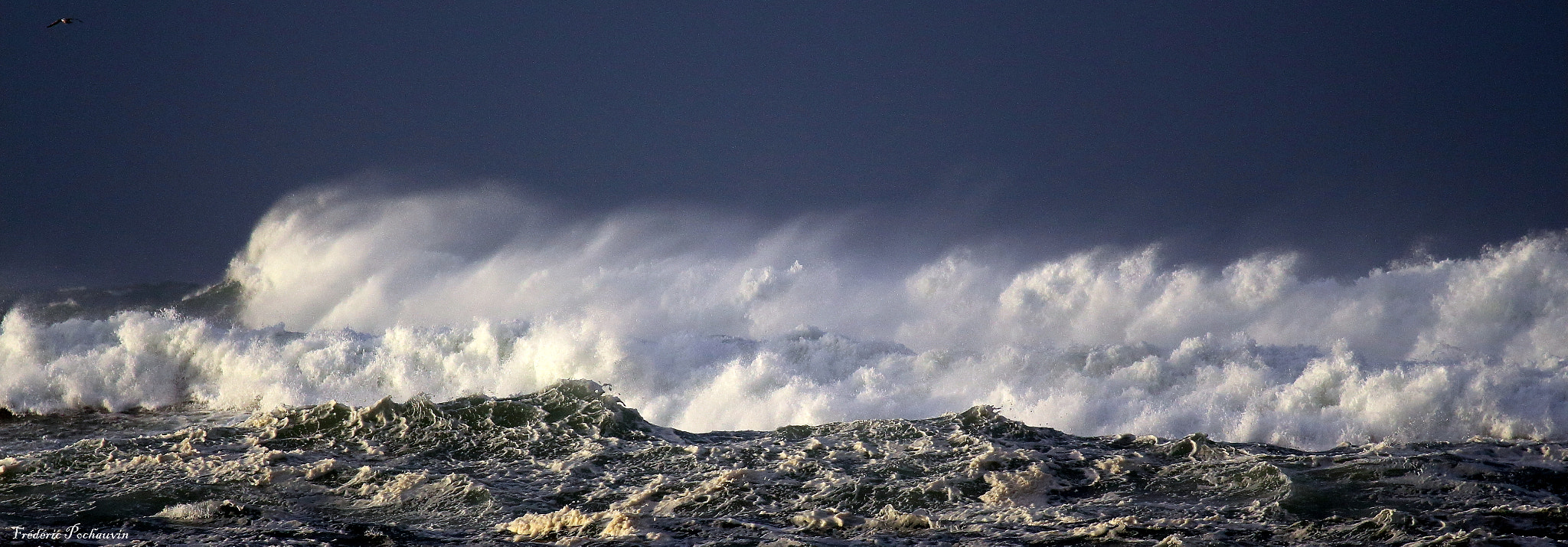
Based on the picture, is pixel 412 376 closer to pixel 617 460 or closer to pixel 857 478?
pixel 617 460

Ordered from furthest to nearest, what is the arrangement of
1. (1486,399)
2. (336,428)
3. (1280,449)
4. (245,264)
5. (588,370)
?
(245,264) < (588,370) < (1486,399) < (336,428) < (1280,449)

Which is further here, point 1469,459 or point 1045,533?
point 1469,459

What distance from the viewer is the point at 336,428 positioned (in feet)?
28.2

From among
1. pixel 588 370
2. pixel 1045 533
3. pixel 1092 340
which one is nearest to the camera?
pixel 1045 533

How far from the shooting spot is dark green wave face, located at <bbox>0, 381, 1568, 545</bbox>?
18.0 ft

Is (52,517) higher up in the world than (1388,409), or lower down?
lower down

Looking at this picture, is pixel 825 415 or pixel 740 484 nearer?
pixel 740 484

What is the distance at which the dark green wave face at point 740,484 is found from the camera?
5473 mm

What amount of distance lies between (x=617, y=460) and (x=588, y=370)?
724 centimetres

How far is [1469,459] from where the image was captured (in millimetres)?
6352

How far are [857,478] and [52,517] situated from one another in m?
5.09

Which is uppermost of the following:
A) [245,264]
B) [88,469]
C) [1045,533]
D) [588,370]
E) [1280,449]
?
[245,264]

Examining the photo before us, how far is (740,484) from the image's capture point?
21.7ft

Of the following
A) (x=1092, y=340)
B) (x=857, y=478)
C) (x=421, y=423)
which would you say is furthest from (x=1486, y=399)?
(x=421, y=423)
